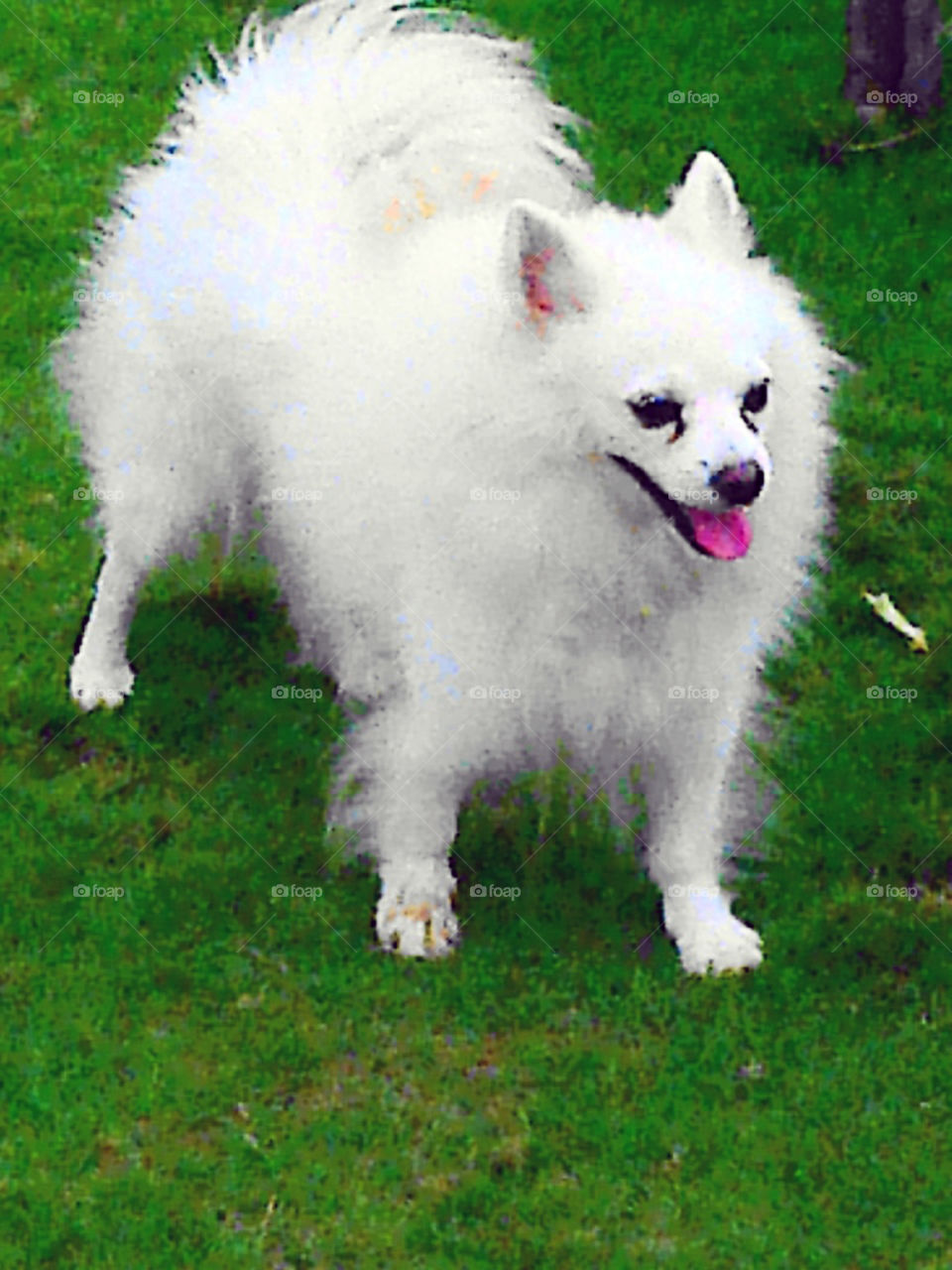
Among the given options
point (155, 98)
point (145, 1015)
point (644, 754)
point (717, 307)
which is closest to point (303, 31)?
point (717, 307)

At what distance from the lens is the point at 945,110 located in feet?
22.9

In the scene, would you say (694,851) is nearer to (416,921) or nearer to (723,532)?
(416,921)

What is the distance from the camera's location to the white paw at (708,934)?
3811 millimetres

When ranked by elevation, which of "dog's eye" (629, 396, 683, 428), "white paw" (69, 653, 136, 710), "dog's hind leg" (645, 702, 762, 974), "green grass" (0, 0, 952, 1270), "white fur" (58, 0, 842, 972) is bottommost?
"white paw" (69, 653, 136, 710)

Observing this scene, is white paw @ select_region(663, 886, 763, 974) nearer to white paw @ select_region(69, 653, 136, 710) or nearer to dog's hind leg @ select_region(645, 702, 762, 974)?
dog's hind leg @ select_region(645, 702, 762, 974)

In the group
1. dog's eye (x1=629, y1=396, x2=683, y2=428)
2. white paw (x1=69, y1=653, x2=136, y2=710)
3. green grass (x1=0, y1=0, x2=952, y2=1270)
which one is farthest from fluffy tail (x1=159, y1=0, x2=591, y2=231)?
white paw (x1=69, y1=653, x2=136, y2=710)

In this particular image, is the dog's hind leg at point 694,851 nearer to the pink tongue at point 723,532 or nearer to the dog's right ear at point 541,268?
the pink tongue at point 723,532

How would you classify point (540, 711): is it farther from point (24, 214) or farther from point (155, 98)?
point (155, 98)

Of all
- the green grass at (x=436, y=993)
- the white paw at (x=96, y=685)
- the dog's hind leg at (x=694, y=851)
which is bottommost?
the white paw at (x=96, y=685)

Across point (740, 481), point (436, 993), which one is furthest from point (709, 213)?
point (436, 993)

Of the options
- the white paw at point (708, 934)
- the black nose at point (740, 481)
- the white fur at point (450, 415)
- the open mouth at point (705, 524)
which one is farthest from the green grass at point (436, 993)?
the black nose at point (740, 481)

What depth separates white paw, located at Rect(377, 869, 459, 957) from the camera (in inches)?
152

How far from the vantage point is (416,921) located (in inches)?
152

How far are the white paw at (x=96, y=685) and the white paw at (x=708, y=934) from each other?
1.78 metres
